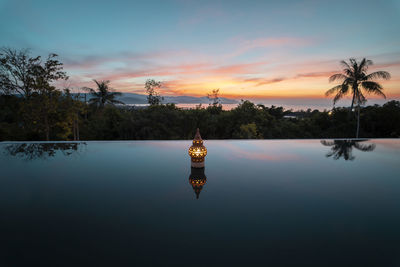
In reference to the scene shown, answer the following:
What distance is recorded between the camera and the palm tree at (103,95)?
2136 centimetres

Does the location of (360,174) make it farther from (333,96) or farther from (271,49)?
(333,96)

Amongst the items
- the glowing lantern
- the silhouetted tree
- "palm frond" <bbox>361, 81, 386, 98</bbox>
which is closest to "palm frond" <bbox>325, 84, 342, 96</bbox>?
"palm frond" <bbox>361, 81, 386, 98</bbox>

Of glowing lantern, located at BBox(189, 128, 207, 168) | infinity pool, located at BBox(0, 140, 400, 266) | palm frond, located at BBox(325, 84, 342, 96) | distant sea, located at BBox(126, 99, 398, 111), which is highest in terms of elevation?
palm frond, located at BBox(325, 84, 342, 96)

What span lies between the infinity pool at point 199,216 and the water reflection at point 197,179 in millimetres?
21

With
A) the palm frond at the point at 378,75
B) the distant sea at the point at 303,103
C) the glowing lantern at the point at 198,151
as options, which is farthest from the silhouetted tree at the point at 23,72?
the palm frond at the point at 378,75

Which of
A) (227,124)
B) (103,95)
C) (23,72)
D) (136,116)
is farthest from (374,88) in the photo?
(103,95)

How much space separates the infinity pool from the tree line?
8155mm

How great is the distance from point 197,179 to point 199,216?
72 centimetres

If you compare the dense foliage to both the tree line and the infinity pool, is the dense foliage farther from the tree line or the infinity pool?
the infinity pool

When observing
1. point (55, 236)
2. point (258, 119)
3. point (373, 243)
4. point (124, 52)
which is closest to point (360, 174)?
point (373, 243)

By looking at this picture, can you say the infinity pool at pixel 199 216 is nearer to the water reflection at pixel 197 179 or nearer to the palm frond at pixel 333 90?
the water reflection at pixel 197 179

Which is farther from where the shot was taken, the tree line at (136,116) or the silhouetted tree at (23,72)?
the tree line at (136,116)

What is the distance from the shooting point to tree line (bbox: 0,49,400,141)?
334 inches

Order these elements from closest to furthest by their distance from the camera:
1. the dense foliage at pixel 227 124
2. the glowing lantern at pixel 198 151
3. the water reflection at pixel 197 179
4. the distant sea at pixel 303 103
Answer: the water reflection at pixel 197 179
the glowing lantern at pixel 198 151
the distant sea at pixel 303 103
the dense foliage at pixel 227 124
